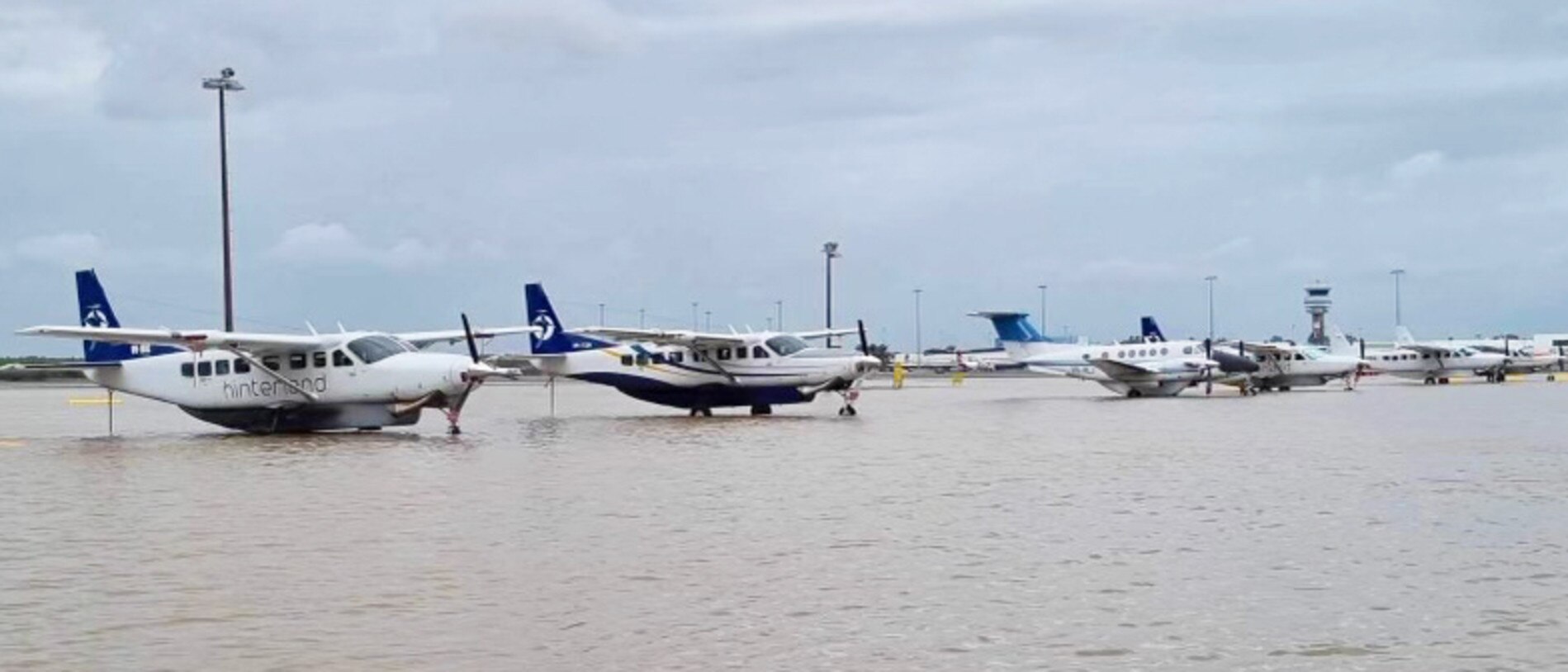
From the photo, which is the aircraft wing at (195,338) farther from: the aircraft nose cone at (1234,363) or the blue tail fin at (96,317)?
the aircraft nose cone at (1234,363)

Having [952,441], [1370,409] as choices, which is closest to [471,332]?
[952,441]

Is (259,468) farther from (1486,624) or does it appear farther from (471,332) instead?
(1486,624)

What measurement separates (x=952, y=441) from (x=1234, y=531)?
59.0 ft

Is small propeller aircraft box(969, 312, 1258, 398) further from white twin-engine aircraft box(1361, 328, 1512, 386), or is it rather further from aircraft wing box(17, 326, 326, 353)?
aircraft wing box(17, 326, 326, 353)

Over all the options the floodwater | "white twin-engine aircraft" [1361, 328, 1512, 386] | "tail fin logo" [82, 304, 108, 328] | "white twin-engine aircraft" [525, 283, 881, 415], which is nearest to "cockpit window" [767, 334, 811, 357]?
"white twin-engine aircraft" [525, 283, 881, 415]

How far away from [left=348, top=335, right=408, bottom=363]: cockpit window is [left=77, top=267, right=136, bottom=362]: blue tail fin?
17.8 ft

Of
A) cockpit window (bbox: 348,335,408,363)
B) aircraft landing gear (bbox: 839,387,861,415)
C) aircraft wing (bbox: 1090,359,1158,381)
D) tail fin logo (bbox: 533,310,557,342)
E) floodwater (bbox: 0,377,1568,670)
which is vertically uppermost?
tail fin logo (bbox: 533,310,557,342)

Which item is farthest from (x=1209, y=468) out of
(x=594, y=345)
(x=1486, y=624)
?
(x=594, y=345)

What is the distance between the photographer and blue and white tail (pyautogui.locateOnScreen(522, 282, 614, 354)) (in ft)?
166

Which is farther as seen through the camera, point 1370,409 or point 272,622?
point 1370,409

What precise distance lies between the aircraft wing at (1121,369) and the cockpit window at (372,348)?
34.7 m

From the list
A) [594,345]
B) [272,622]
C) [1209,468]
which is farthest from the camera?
[594,345]

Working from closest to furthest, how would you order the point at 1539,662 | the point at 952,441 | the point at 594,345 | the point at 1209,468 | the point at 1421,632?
the point at 1539,662, the point at 1421,632, the point at 1209,468, the point at 952,441, the point at 594,345

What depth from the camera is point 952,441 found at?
1407 inches
